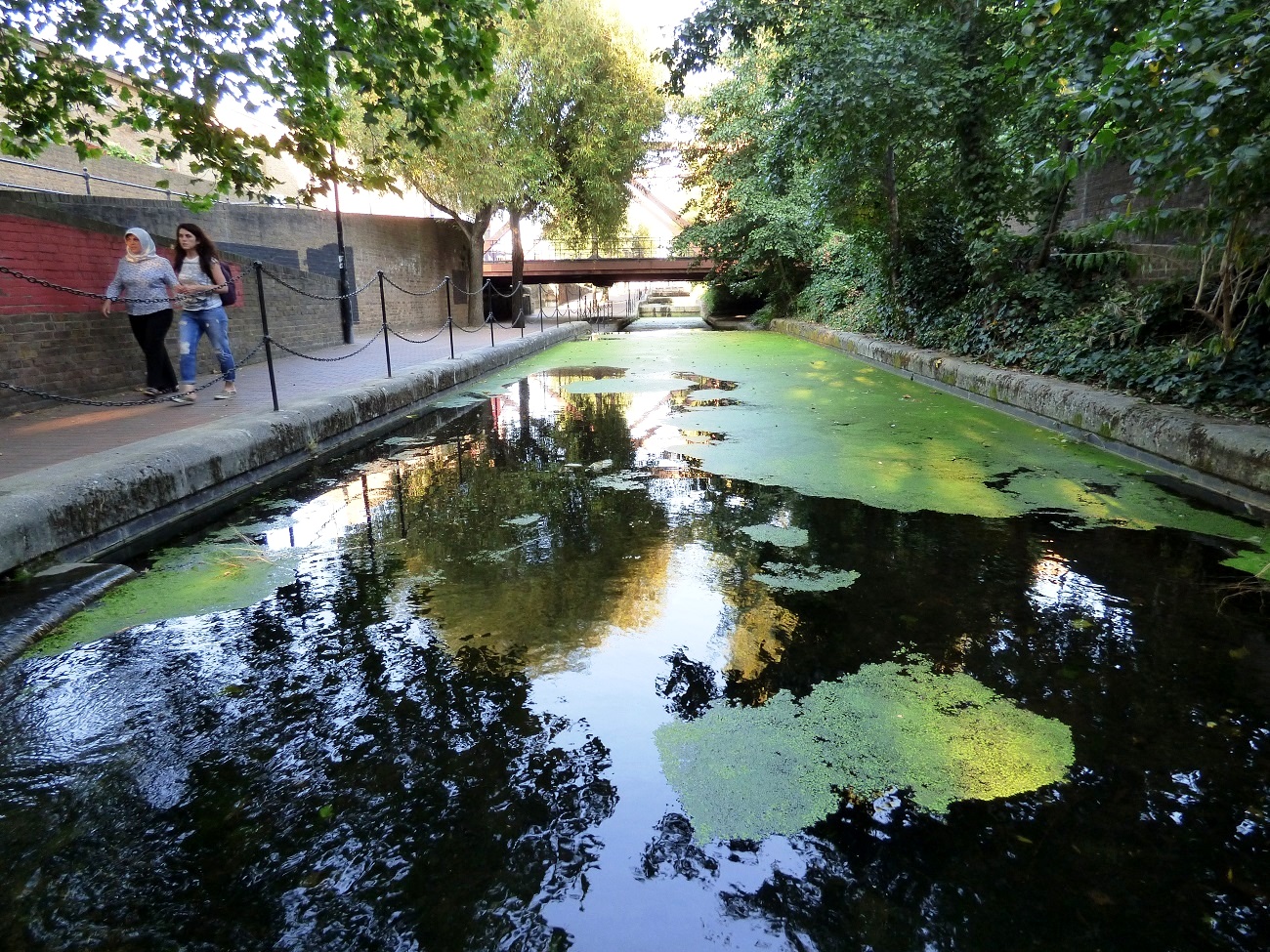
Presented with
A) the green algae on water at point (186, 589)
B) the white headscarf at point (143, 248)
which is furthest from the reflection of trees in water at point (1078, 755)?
the white headscarf at point (143, 248)

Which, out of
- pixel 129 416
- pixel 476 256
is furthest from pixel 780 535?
pixel 476 256

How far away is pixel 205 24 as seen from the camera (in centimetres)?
566

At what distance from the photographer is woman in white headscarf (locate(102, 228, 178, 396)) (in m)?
6.57

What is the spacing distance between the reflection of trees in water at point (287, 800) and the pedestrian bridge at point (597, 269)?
26241mm

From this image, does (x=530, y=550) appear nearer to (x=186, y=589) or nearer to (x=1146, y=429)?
(x=186, y=589)

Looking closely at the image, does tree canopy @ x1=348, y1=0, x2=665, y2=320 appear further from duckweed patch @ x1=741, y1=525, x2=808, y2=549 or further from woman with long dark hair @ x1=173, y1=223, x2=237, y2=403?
duckweed patch @ x1=741, y1=525, x2=808, y2=549

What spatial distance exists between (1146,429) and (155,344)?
7.79 metres

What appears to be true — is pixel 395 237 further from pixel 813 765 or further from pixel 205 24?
pixel 813 765

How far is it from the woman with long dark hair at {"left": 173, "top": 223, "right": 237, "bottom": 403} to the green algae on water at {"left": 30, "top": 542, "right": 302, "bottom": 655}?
3.82 meters

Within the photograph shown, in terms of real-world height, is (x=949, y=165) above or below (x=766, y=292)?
above

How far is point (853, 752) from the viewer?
201 centimetres

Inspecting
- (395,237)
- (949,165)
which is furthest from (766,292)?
(949,165)

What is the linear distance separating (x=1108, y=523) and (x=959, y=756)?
2.39 metres

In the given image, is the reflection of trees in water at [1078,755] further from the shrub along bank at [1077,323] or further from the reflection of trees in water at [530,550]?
the shrub along bank at [1077,323]
